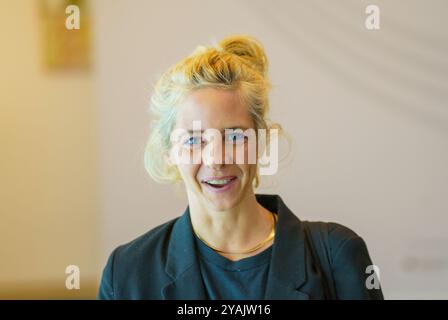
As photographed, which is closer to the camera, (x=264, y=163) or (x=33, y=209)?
(x=264, y=163)

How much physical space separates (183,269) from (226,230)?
0.11m

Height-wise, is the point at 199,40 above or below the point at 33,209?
above

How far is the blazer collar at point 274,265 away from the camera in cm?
103

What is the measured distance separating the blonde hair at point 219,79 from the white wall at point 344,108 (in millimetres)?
181

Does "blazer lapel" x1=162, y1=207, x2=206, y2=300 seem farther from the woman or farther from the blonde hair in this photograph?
the blonde hair

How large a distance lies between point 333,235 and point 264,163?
8.3 inches

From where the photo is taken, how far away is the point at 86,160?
4.28 ft

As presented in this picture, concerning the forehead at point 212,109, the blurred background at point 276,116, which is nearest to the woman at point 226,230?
the forehead at point 212,109

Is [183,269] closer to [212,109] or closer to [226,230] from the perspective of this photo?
[226,230]

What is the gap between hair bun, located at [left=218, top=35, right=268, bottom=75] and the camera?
1017 millimetres

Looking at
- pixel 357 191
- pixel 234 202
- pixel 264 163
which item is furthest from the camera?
pixel 357 191

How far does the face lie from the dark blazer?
89 millimetres

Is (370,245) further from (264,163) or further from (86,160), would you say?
(86,160)
